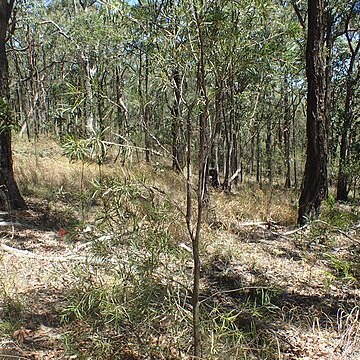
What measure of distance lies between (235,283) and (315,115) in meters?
2.81

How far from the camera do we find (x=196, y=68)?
2.28 meters

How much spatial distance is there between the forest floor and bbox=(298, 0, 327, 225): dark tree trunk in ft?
2.17

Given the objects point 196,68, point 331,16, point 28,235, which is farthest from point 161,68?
point 331,16

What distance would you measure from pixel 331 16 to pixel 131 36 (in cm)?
1042

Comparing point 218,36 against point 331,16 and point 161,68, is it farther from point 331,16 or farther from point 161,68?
point 331,16

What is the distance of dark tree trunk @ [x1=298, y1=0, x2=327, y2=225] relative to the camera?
557 centimetres

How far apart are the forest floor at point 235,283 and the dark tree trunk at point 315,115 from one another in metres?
0.66

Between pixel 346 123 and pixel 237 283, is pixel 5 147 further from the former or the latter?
pixel 346 123

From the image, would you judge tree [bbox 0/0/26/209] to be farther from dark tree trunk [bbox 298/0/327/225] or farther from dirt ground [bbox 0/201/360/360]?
dark tree trunk [bbox 298/0/327/225]

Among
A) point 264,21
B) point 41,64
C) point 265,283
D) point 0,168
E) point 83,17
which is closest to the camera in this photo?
point 264,21

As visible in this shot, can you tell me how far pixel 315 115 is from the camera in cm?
565

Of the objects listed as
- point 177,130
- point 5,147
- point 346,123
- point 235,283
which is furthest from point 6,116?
point 346,123

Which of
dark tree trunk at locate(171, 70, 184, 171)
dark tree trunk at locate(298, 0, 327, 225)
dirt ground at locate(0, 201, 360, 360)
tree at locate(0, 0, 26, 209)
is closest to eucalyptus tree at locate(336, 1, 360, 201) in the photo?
dark tree trunk at locate(298, 0, 327, 225)

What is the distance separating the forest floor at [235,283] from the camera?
2.84m
